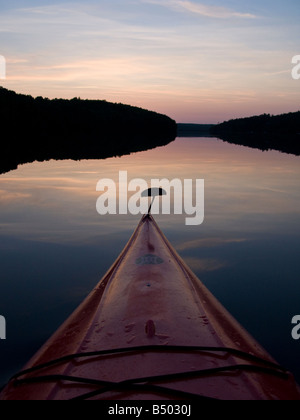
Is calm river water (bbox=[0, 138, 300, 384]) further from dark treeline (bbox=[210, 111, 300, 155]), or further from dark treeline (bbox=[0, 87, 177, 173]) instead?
dark treeline (bbox=[210, 111, 300, 155])

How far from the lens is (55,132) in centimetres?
5162

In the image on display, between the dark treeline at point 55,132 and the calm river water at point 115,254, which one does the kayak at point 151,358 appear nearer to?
the calm river water at point 115,254

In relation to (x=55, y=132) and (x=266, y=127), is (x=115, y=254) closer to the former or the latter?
(x=55, y=132)

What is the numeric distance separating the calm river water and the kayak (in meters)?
1.21

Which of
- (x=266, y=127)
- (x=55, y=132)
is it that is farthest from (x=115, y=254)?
(x=266, y=127)

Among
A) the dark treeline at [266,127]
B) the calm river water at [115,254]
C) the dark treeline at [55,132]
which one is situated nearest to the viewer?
the calm river water at [115,254]

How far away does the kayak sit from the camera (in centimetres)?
217

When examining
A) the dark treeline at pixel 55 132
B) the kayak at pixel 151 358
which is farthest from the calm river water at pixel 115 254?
the dark treeline at pixel 55 132

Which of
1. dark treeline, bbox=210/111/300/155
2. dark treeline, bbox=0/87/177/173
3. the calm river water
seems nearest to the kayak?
the calm river water

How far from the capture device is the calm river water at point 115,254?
4.80m

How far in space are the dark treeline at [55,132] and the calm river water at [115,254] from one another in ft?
31.1

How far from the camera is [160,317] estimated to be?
3.07 m

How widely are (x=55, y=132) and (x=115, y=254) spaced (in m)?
47.5

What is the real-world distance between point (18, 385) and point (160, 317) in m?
1.16
